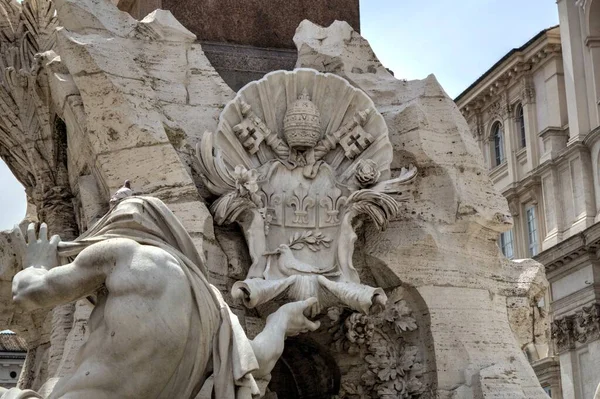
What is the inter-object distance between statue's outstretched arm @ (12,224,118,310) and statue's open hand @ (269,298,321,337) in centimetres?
113

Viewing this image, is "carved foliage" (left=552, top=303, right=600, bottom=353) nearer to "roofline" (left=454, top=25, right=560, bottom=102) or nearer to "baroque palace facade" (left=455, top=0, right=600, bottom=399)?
"baroque palace facade" (left=455, top=0, right=600, bottom=399)

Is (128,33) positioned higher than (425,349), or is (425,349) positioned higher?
(128,33)

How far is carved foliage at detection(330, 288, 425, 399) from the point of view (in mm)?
8062

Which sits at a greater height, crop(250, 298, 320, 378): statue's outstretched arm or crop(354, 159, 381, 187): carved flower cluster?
crop(354, 159, 381, 187): carved flower cluster

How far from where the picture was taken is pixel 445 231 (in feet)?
27.8

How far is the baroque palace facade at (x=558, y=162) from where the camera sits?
33.5 m

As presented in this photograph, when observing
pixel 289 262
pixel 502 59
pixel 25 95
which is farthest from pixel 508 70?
pixel 289 262

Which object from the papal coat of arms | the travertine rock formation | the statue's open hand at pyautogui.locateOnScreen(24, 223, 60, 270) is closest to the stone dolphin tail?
the papal coat of arms

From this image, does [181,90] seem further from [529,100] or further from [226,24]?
[529,100]

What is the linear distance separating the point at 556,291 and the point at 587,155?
384 centimetres

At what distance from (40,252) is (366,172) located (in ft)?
7.54

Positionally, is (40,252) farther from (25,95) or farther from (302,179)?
(25,95)

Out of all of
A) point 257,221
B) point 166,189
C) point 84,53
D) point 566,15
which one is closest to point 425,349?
point 257,221

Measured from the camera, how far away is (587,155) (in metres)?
35.4
